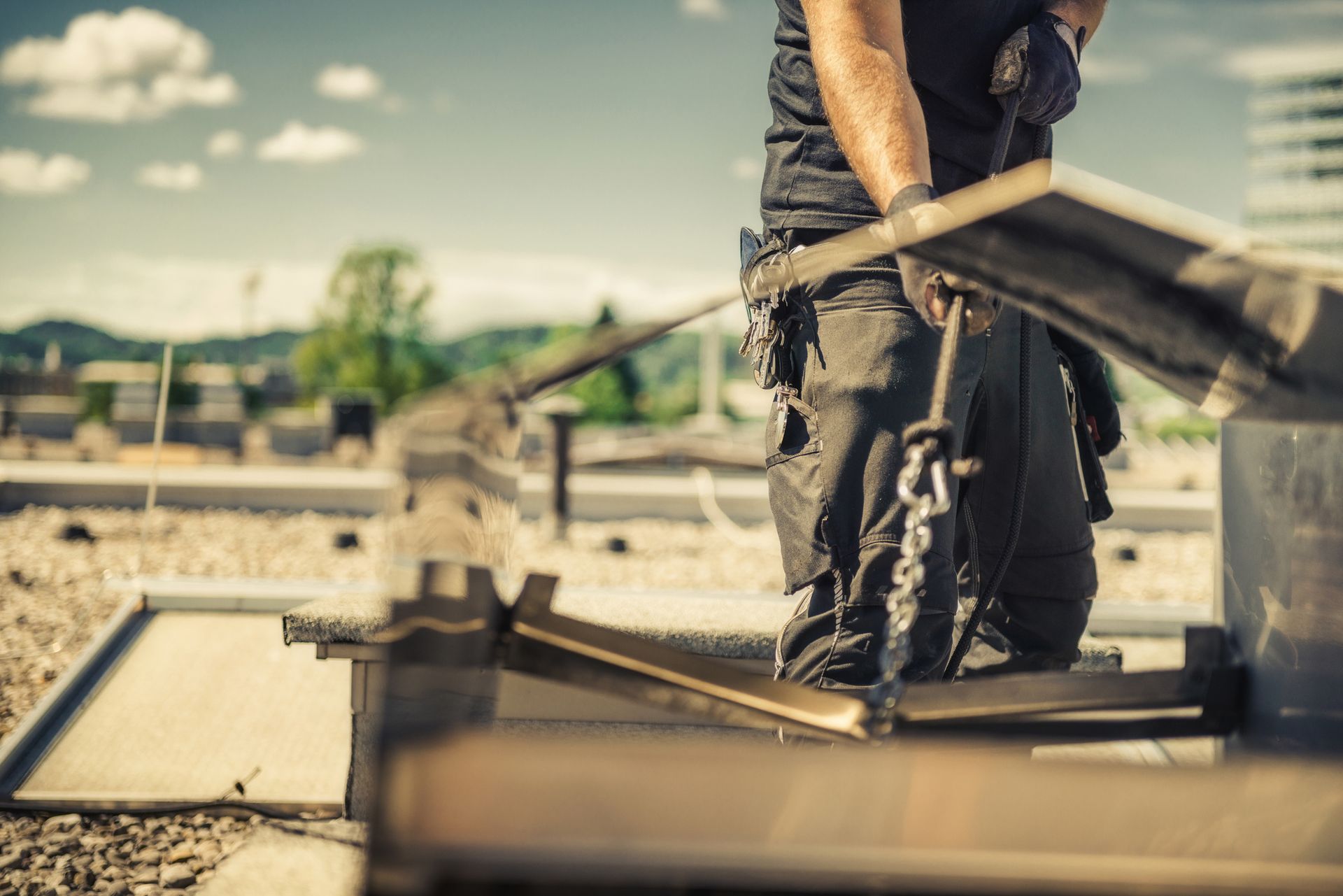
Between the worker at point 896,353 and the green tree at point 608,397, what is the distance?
40.2 metres

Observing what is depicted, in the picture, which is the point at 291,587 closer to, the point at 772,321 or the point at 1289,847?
the point at 772,321

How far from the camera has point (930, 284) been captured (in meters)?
1.25

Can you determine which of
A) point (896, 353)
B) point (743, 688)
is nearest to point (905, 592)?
point (743, 688)

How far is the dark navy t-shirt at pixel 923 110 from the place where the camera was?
1.66m

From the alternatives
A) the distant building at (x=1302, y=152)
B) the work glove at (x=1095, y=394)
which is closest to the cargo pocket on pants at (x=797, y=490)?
the work glove at (x=1095, y=394)

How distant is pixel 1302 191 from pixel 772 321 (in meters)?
143

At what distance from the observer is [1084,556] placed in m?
1.92

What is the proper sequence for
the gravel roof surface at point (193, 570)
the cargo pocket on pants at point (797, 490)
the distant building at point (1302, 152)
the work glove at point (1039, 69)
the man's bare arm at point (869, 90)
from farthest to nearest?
1. the distant building at point (1302, 152)
2. the gravel roof surface at point (193, 570)
3. the work glove at point (1039, 69)
4. the cargo pocket on pants at point (797, 490)
5. the man's bare arm at point (869, 90)

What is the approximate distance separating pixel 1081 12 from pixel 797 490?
1.13 meters

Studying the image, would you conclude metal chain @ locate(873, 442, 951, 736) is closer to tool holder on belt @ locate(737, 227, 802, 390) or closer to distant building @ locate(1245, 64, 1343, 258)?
tool holder on belt @ locate(737, 227, 802, 390)

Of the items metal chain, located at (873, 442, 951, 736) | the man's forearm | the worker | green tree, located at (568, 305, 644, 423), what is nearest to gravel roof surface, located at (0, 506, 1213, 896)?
the worker

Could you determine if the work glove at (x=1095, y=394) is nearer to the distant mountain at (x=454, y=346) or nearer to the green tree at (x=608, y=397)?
the green tree at (x=608, y=397)

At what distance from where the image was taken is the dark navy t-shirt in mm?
1660

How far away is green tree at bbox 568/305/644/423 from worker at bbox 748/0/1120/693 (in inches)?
1581
